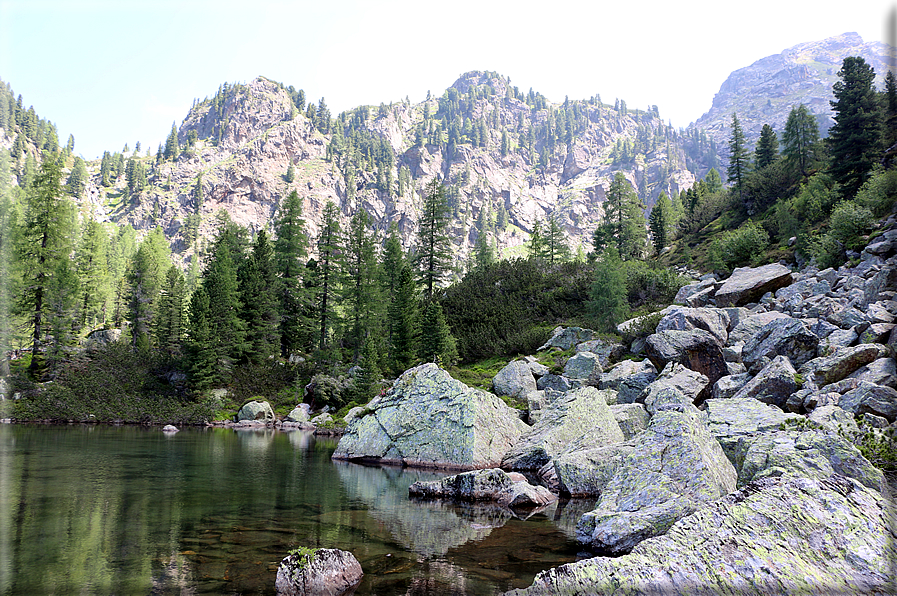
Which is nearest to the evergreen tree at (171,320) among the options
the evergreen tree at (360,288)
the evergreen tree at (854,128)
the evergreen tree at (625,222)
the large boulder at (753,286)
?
the evergreen tree at (360,288)

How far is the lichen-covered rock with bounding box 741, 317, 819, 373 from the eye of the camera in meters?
17.9

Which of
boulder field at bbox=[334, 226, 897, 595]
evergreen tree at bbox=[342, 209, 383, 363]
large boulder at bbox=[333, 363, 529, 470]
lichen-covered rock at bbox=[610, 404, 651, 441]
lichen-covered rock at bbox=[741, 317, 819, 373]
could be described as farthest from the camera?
evergreen tree at bbox=[342, 209, 383, 363]

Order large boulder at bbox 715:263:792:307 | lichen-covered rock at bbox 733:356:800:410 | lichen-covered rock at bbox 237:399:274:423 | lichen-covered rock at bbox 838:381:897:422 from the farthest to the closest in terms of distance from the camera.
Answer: lichen-covered rock at bbox 237:399:274:423
large boulder at bbox 715:263:792:307
lichen-covered rock at bbox 733:356:800:410
lichen-covered rock at bbox 838:381:897:422

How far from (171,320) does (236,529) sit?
161 ft

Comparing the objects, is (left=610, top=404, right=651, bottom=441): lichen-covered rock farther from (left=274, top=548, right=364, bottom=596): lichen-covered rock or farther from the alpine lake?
(left=274, top=548, right=364, bottom=596): lichen-covered rock

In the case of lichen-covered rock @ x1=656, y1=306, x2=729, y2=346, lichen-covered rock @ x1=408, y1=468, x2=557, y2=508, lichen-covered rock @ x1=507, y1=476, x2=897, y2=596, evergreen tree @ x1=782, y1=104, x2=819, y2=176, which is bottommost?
lichen-covered rock @ x1=408, y1=468, x2=557, y2=508

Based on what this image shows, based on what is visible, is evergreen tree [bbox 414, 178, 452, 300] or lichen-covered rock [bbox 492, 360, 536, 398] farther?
evergreen tree [bbox 414, 178, 452, 300]

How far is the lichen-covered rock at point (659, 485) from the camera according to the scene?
29.6 ft

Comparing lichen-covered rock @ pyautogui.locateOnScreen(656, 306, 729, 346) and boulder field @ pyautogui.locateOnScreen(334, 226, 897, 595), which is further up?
lichen-covered rock @ pyautogui.locateOnScreen(656, 306, 729, 346)

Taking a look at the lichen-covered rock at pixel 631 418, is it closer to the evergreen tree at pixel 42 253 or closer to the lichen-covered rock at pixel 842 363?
the lichen-covered rock at pixel 842 363

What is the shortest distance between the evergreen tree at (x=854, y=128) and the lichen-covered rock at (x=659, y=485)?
129ft

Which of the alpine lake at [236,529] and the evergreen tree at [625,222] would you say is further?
the evergreen tree at [625,222]

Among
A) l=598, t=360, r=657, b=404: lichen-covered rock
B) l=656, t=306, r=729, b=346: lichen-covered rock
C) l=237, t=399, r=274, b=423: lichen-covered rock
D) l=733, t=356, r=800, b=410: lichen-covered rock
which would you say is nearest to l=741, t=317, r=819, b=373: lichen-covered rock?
l=733, t=356, r=800, b=410: lichen-covered rock

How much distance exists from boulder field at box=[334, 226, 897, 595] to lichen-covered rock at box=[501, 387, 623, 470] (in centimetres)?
8
